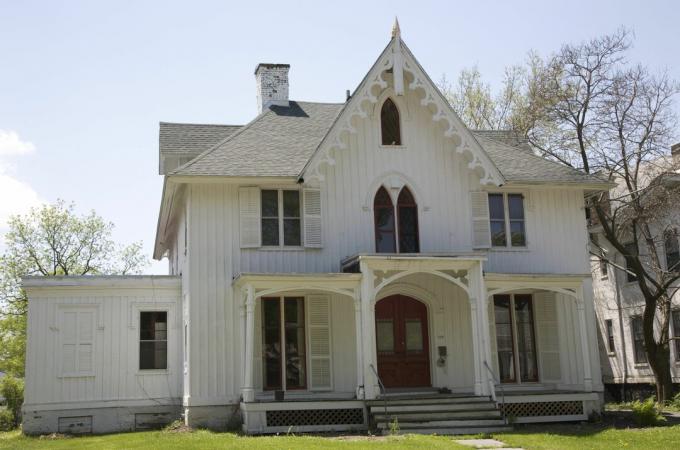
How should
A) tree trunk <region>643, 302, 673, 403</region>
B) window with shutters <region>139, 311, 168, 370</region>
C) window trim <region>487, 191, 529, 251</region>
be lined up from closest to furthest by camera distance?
window with shutters <region>139, 311, 168, 370</region> → window trim <region>487, 191, 529, 251</region> → tree trunk <region>643, 302, 673, 403</region>

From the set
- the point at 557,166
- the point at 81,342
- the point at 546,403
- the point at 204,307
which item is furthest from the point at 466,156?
the point at 81,342

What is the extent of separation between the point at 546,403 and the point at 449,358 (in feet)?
8.56

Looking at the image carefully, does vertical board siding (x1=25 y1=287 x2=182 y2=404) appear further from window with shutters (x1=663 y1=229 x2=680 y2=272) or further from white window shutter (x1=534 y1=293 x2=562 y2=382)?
window with shutters (x1=663 y1=229 x2=680 y2=272)

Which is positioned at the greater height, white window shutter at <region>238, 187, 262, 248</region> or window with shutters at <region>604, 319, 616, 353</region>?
white window shutter at <region>238, 187, 262, 248</region>

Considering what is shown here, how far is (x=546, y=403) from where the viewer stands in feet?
59.9

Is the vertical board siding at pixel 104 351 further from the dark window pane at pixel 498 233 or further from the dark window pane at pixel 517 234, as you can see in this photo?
the dark window pane at pixel 517 234

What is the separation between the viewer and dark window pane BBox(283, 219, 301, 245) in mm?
19281

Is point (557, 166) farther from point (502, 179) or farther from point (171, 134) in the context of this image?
point (171, 134)

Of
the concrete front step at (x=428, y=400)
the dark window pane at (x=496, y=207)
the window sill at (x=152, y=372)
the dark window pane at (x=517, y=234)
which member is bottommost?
the concrete front step at (x=428, y=400)

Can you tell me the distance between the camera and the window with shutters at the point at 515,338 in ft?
66.7

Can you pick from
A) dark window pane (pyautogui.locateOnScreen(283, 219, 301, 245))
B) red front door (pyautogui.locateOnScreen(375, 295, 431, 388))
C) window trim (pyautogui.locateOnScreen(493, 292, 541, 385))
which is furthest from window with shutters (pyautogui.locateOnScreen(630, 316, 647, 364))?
dark window pane (pyautogui.locateOnScreen(283, 219, 301, 245))

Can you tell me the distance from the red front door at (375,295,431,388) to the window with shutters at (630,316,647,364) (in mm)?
14814

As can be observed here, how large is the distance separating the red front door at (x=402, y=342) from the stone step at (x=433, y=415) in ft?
9.08

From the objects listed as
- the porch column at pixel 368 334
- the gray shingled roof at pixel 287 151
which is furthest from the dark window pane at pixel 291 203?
the porch column at pixel 368 334
